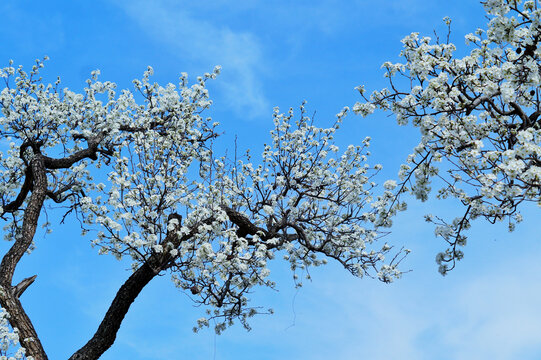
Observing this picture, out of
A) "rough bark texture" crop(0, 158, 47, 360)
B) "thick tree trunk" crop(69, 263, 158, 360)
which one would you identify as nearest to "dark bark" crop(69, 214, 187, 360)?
"thick tree trunk" crop(69, 263, 158, 360)

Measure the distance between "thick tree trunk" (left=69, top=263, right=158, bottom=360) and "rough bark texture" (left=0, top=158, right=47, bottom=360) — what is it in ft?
2.59

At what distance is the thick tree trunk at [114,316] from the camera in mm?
10974

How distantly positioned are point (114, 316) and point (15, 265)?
233 centimetres

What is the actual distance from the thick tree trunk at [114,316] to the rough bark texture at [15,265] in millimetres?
790

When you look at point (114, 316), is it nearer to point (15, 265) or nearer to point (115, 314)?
point (115, 314)

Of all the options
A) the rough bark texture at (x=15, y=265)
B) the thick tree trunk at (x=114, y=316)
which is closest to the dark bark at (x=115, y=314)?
the thick tree trunk at (x=114, y=316)

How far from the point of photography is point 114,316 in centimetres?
1105

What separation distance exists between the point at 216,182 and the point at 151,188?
1.49 meters

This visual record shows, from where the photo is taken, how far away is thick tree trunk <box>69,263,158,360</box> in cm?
1097

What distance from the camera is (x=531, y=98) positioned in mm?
8211

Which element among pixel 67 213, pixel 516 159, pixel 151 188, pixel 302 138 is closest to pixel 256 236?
pixel 151 188

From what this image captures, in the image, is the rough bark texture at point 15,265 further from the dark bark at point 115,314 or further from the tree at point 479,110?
the tree at point 479,110

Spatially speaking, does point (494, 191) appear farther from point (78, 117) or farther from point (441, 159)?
point (78, 117)

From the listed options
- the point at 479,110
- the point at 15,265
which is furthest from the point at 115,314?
the point at 479,110
